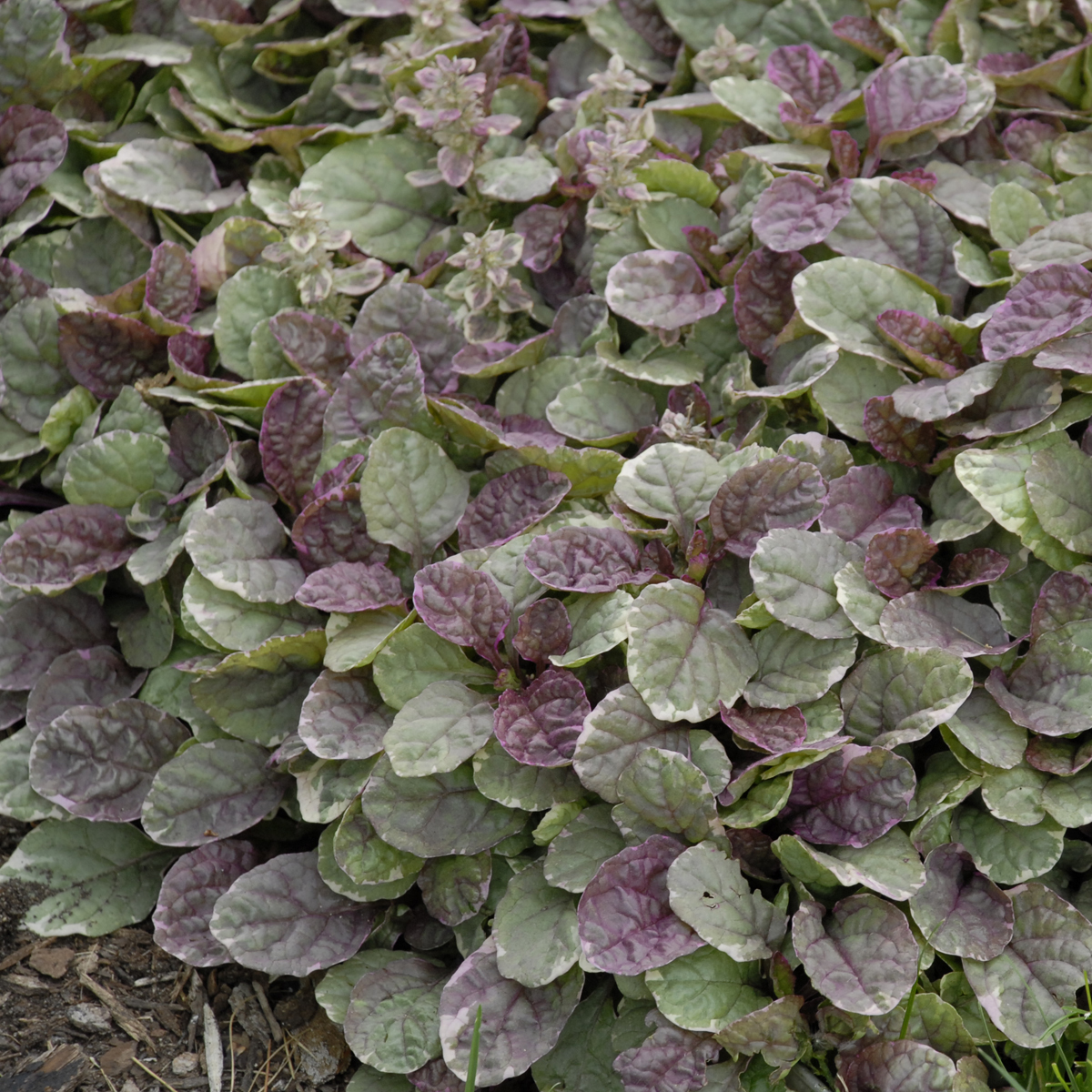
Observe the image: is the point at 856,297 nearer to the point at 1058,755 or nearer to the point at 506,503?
the point at 506,503

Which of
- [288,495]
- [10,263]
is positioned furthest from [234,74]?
[288,495]

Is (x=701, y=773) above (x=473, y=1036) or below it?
above

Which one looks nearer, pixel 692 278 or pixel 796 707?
pixel 796 707

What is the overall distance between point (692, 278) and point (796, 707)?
95 cm

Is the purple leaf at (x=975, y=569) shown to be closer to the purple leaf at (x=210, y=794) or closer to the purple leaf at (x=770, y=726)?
the purple leaf at (x=770, y=726)

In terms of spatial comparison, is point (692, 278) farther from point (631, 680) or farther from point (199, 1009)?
point (199, 1009)

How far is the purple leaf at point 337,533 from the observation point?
2010mm

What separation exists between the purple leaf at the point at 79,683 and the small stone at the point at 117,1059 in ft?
1.97

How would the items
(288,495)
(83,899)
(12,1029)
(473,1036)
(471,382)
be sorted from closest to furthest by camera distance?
(473,1036) → (12,1029) → (83,899) → (288,495) → (471,382)

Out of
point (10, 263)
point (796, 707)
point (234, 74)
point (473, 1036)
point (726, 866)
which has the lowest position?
point (473, 1036)

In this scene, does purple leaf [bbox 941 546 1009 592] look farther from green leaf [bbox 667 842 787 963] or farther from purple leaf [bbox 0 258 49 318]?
purple leaf [bbox 0 258 49 318]

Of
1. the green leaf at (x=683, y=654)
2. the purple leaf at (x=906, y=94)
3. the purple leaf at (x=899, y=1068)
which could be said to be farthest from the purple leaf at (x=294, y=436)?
the purple leaf at (x=899, y=1068)

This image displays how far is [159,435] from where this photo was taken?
7.39 feet

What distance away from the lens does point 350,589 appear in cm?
191
